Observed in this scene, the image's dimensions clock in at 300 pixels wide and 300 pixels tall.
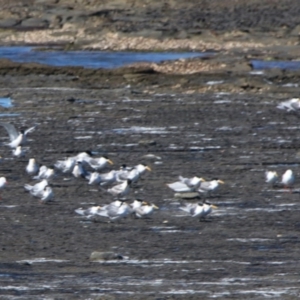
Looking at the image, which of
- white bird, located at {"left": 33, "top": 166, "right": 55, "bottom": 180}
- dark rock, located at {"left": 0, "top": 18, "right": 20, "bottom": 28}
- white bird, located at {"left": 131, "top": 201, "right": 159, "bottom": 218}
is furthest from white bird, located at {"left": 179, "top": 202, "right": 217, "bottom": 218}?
dark rock, located at {"left": 0, "top": 18, "right": 20, "bottom": 28}

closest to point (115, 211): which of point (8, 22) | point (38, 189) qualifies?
point (38, 189)

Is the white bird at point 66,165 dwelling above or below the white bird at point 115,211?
below

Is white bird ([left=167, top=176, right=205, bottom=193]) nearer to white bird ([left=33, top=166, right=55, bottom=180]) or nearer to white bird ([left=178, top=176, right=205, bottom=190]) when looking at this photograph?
white bird ([left=178, top=176, right=205, bottom=190])

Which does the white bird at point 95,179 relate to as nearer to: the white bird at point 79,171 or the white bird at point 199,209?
the white bird at point 79,171

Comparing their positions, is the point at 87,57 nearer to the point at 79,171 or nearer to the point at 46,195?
the point at 79,171

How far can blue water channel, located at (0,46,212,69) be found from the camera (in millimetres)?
29031

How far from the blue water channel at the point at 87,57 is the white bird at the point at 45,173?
13572 mm

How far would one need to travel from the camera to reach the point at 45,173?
45.3 feet

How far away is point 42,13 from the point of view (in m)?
42.4

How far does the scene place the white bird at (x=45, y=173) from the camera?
13.8m

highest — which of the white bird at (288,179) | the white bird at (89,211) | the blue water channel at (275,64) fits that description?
the white bird at (89,211)

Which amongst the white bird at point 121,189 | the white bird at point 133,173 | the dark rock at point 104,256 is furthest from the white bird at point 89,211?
the dark rock at point 104,256

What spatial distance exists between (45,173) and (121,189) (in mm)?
1076

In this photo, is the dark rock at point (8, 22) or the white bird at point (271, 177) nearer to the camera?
the white bird at point (271, 177)
